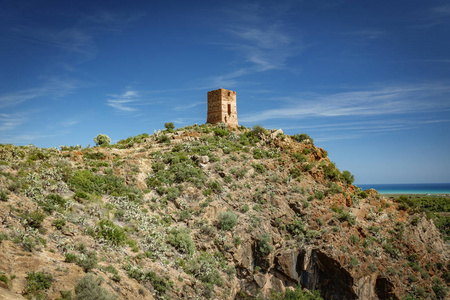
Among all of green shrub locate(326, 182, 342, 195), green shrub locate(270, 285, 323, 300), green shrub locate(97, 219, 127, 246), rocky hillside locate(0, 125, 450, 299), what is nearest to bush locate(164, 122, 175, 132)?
rocky hillside locate(0, 125, 450, 299)

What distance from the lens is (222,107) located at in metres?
34.2

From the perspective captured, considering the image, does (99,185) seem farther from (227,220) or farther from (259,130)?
(259,130)

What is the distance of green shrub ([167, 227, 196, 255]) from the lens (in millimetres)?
18828

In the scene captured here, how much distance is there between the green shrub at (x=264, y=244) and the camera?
71.2 feet

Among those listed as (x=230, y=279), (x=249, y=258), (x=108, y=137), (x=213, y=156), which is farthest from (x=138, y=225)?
(x=108, y=137)

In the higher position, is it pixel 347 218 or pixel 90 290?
pixel 347 218

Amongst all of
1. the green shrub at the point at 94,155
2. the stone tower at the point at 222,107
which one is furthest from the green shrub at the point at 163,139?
the green shrub at the point at 94,155

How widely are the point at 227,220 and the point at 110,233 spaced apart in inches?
353

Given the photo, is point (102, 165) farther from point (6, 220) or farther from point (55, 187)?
point (6, 220)

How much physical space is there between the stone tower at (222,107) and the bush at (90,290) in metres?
25.3

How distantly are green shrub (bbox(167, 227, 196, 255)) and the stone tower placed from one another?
57.9ft

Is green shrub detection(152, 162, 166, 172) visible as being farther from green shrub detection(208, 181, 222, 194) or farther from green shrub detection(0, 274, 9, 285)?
green shrub detection(0, 274, 9, 285)

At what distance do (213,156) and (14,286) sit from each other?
20230mm

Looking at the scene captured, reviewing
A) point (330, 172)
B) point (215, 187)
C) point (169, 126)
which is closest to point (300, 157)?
point (330, 172)
